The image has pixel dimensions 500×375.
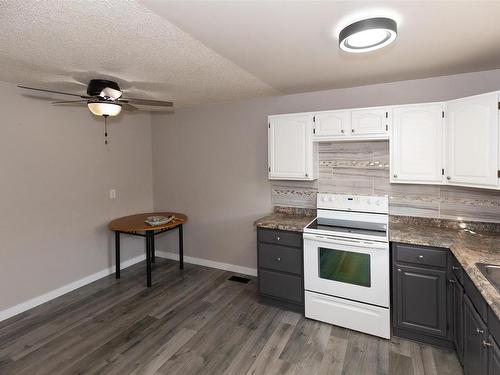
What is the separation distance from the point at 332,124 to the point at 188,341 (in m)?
2.47

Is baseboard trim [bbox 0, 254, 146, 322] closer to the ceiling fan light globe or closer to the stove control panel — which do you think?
the ceiling fan light globe

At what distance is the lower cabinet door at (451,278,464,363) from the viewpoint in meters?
1.99

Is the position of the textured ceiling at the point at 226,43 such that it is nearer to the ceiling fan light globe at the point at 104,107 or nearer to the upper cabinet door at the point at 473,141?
the ceiling fan light globe at the point at 104,107

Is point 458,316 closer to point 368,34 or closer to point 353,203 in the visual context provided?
point 353,203

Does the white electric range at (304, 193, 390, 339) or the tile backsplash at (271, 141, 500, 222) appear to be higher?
the tile backsplash at (271, 141, 500, 222)

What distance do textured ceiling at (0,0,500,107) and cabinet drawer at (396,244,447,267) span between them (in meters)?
1.52

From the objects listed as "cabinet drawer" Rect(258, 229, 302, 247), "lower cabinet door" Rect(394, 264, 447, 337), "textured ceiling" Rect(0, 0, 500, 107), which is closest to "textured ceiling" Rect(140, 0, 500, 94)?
"textured ceiling" Rect(0, 0, 500, 107)

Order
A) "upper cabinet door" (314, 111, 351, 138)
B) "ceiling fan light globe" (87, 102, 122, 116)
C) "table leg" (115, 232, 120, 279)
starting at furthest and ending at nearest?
"table leg" (115, 232, 120, 279)
"upper cabinet door" (314, 111, 351, 138)
"ceiling fan light globe" (87, 102, 122, 116)

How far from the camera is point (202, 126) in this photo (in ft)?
13.4

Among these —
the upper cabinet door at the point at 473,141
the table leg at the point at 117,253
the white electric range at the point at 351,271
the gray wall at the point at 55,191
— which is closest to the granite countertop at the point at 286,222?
the white electric range at the point at 351,271

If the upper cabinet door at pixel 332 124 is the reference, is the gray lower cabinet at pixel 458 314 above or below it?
below

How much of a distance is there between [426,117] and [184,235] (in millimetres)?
3438

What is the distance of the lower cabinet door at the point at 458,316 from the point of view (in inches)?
78.3

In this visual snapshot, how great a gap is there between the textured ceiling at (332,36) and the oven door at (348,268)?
1.52 metres
